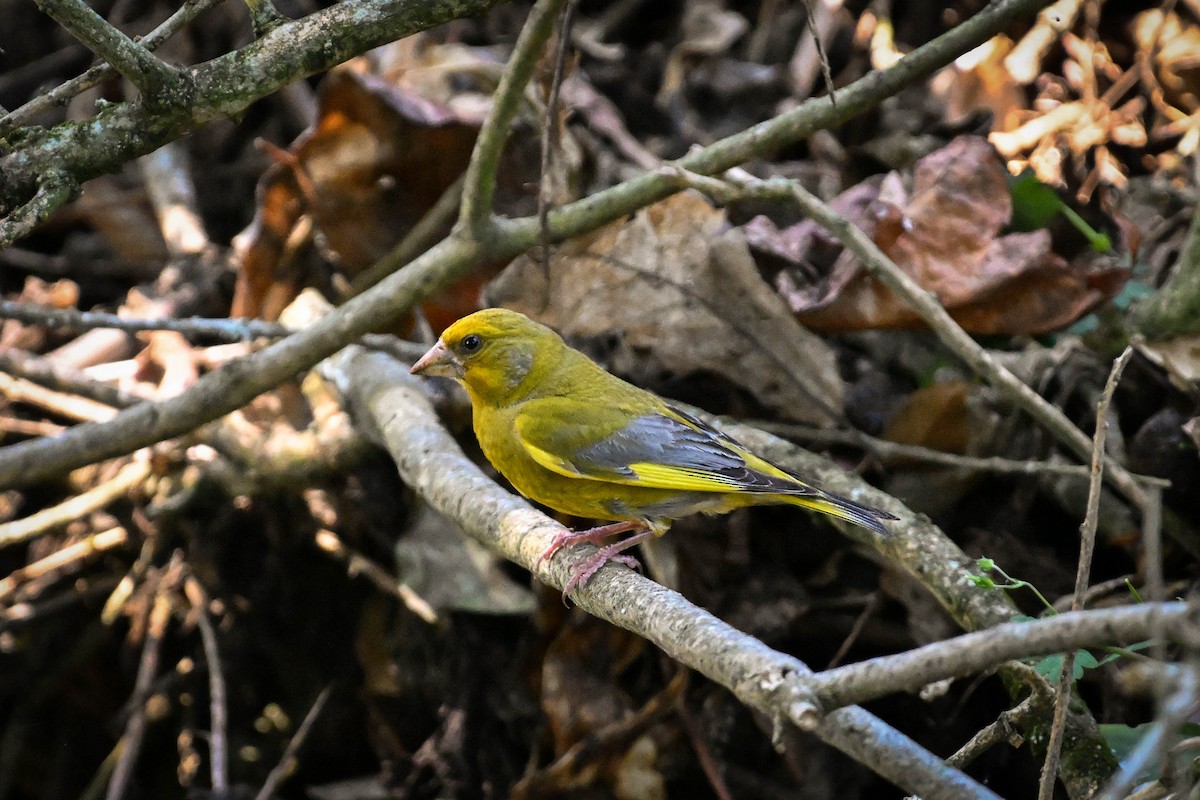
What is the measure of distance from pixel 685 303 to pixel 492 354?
0.79 m

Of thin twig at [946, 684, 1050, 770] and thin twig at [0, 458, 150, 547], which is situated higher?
thin twig at [946, 684, 1050, 770]

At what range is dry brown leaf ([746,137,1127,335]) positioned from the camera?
12.1 feet

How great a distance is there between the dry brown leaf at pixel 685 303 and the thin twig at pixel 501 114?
0.34 m

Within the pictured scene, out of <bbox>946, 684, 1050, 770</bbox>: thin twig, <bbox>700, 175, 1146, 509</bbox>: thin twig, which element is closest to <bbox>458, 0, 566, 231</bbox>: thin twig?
<bbox>700, 175, 1146, 509</bbox>: thin twig

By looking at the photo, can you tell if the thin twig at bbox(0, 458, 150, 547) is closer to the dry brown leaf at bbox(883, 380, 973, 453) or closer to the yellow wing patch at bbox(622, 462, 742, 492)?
the yellow wing patch at bbox(622, 462, 742, 492)

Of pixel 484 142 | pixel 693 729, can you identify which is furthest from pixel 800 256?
pixel 693 729

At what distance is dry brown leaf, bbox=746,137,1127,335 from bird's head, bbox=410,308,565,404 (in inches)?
36.8

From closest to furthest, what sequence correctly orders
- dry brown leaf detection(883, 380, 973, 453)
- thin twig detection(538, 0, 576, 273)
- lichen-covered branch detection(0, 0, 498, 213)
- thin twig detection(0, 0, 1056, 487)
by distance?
lichen-covered branch detection(0, 0, 498, 213) < thin twig detection(538, 0, 576, 273) < thin twig detection(0, 0, 1056, 487) < dry brown leaf detection(883, 380, 973, 453)

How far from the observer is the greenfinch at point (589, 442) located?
3129 millimetres

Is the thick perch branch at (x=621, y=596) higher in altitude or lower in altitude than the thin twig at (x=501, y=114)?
lower

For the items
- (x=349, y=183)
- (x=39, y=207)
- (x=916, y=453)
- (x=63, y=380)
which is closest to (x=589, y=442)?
(x=916, y=453)

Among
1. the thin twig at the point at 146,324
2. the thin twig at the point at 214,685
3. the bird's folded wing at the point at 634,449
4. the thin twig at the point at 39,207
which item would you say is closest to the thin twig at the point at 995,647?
the bird's folded wing at the point at 634,449

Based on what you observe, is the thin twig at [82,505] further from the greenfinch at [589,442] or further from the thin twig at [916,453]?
the thin twig at [916,453]

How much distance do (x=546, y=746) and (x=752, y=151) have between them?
7.16ft
